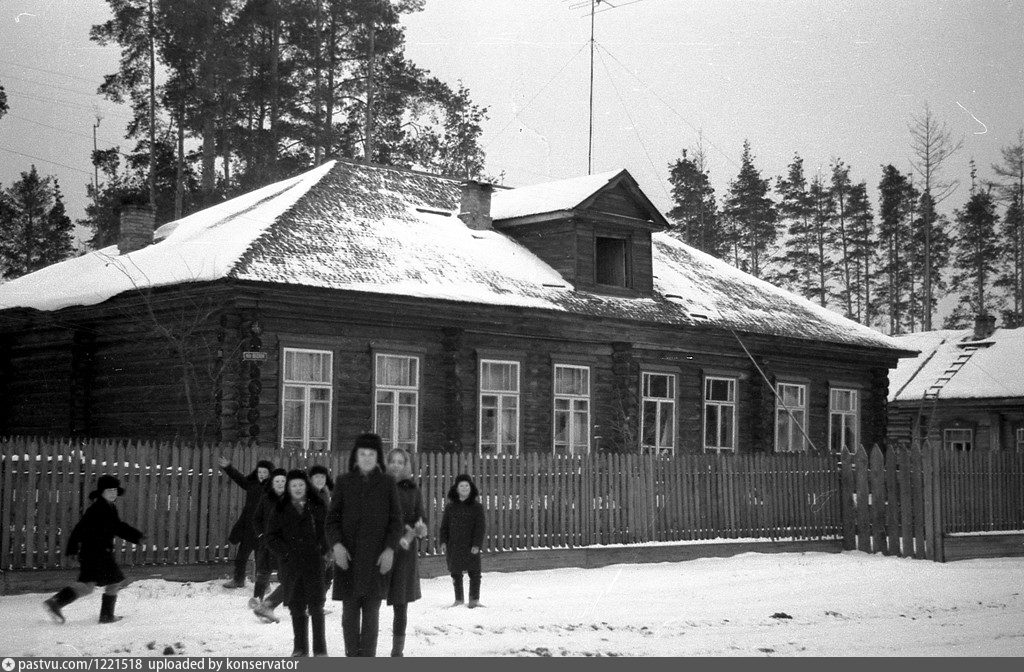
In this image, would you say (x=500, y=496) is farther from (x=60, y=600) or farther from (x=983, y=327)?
(x=983, y=327)

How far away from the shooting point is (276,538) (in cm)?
1019

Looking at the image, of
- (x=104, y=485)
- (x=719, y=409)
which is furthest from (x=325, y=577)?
(x=719, y=409)

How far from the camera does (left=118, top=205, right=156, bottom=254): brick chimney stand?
77.6 ft

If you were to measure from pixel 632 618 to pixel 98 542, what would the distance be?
525cm

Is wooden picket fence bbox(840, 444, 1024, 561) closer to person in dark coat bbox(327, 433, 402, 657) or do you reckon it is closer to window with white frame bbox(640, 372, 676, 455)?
window with white frame bbox(640, 372, 676, 455)

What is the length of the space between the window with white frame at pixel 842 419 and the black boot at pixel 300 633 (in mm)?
20785

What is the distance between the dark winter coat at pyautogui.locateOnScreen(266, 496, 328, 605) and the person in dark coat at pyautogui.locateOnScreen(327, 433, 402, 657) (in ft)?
1.70

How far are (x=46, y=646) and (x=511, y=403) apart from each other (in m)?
13.0

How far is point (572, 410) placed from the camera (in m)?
23.7

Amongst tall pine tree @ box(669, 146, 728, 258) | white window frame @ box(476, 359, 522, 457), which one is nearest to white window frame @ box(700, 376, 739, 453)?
white window frame @ box(476, 359, 522, 457)

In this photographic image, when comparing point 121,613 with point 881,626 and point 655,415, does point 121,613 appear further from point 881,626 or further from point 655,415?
point 655,415

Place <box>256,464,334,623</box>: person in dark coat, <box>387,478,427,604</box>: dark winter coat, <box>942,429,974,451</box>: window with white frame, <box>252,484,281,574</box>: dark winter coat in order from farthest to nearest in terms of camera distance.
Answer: <box>942,429,974,451</box>: window with white frame, <box>252,484,281,574</box>: dark winter coat, <box>256,464,334,623</box>: person in dark coat, <box>387,478,427,604</box>: dark winter coat

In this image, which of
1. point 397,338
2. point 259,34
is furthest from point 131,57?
point 397,338

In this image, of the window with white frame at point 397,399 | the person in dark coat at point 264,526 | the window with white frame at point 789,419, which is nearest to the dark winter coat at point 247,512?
the person in dark coat at point 264,526
